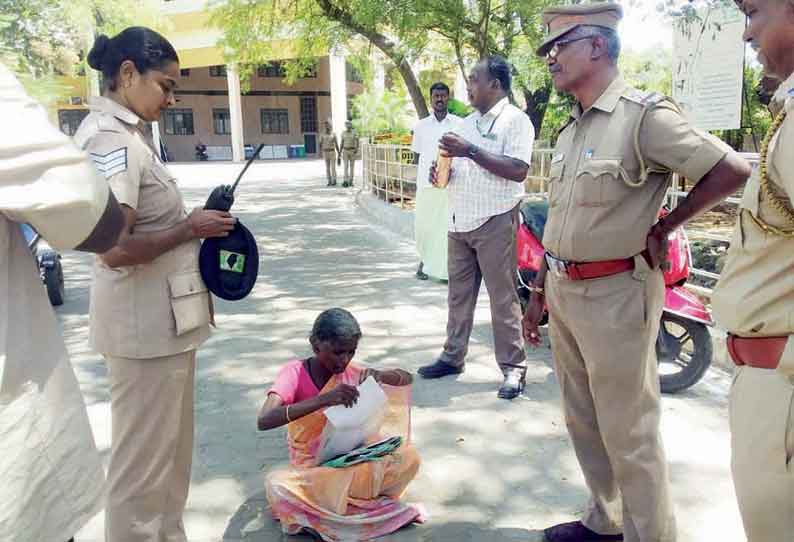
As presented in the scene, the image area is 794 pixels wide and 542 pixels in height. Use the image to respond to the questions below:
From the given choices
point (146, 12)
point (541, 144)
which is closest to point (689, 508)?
point (541, 144)

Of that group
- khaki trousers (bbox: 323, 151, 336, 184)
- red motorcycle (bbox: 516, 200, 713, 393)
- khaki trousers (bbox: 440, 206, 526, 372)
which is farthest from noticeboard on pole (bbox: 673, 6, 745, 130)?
khaki trousers (bbox: 323, 151, 336, 184)

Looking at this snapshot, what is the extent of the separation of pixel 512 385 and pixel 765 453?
2690 millimetres

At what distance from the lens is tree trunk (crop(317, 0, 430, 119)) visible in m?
10.2

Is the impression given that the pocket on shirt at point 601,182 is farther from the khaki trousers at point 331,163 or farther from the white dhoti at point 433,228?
the khaki trousers at point 331,163

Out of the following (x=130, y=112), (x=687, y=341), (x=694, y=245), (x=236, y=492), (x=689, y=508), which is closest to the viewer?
(x=130, y=112)

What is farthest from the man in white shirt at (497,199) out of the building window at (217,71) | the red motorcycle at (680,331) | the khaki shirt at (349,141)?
the building window at (217,71)

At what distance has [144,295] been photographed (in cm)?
218

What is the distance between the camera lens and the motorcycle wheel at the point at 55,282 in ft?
21.1

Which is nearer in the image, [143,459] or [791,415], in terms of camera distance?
[791,415]

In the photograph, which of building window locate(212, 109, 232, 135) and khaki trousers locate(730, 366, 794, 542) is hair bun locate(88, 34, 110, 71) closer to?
khaki trousers locate(730, 366, 794, 542)

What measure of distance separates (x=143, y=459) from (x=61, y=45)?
19.8m

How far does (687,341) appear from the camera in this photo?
177 inches

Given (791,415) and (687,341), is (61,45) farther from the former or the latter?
(791,415)

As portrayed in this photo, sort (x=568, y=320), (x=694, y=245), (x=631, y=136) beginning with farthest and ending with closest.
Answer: (x=694, y=245) → (x=568, y=320) → (x=631, y=136)
